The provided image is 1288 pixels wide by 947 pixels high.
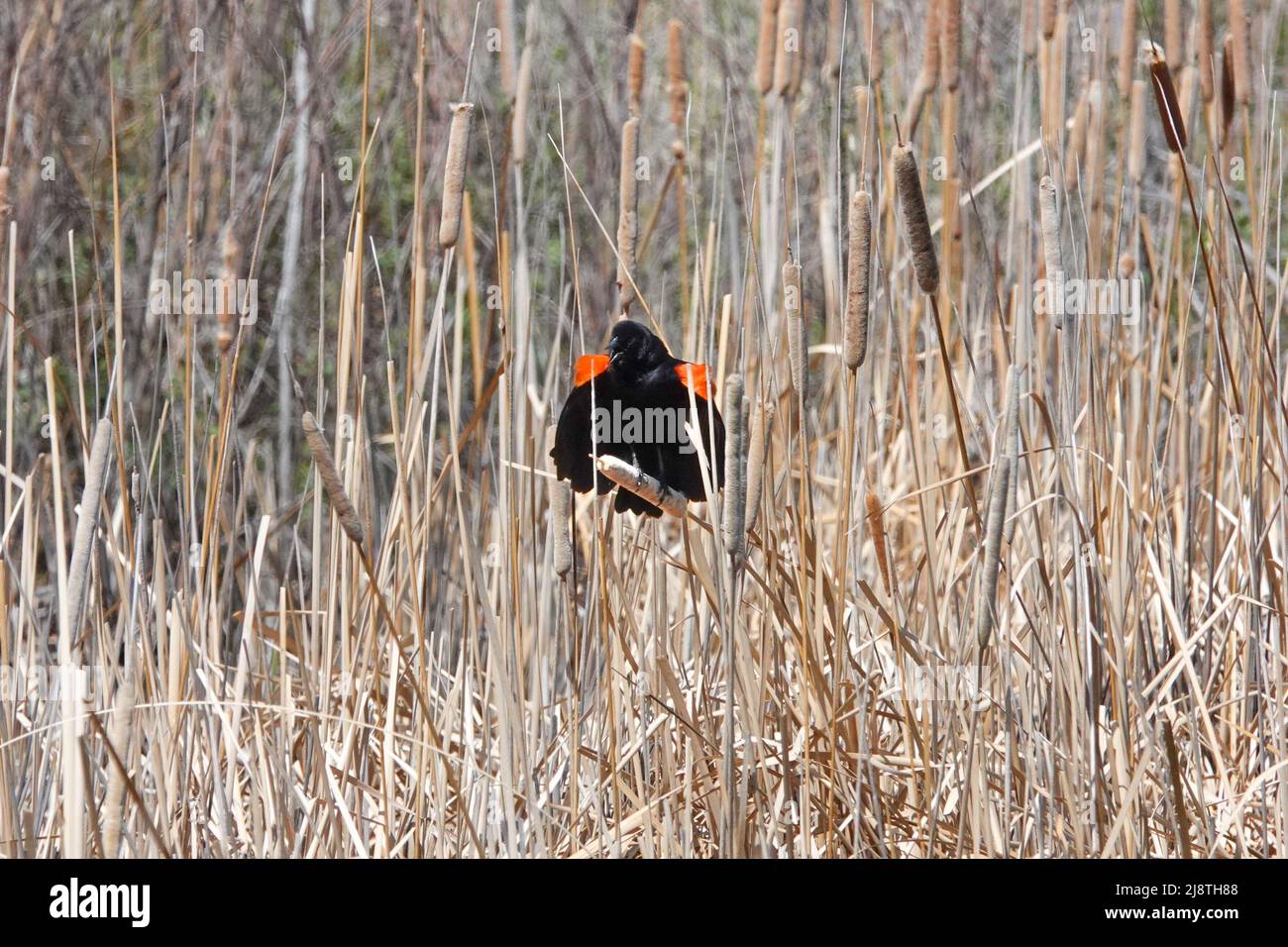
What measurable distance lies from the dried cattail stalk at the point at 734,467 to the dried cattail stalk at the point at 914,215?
0.18 m

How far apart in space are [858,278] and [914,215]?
60mm

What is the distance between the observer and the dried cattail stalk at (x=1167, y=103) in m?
0.85

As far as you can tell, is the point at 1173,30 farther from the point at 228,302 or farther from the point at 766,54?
the point at 228,302

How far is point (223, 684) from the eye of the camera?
1.01 meters

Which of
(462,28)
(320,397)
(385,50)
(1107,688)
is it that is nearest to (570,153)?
(462,28)

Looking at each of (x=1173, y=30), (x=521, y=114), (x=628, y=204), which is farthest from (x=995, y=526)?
(x=1173, y=30)

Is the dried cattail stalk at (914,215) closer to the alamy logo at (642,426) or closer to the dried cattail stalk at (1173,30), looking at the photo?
the alamy logo at (642,426)

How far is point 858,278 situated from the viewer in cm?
73

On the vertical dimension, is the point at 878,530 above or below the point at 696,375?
below

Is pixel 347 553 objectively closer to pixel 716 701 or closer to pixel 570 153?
pixel 716 701

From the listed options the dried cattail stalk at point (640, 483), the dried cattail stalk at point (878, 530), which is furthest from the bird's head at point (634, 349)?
the dried cattail stalk at point (878, 530)

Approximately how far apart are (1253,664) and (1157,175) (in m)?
1.87

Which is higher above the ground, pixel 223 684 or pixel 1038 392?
pixel 1038 392
